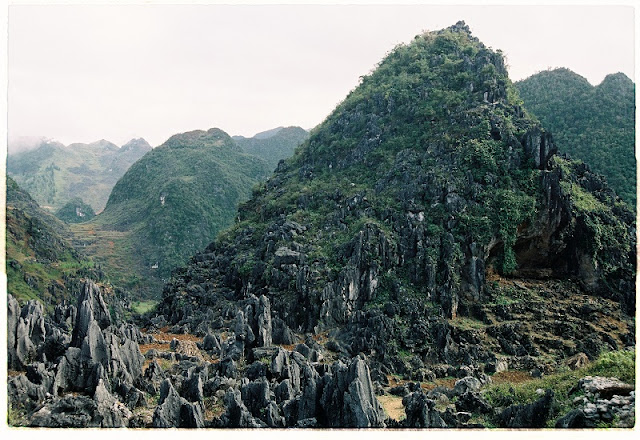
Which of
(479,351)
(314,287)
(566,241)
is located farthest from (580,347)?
(314,287)

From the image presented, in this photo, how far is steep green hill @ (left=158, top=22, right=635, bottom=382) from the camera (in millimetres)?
22188

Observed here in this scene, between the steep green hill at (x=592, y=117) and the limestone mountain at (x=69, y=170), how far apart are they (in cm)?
8291

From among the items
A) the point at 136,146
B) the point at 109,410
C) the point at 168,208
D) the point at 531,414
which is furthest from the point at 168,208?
the point at 136,146

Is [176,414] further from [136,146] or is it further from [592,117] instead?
[136,146]

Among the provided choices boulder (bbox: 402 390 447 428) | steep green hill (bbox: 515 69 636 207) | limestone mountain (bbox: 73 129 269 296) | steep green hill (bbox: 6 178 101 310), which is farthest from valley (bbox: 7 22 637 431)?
limestone mountain (bbox: 73 129 269 296)

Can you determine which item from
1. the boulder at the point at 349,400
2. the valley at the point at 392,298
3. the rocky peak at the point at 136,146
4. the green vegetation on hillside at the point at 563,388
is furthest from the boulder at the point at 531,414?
the rocky peak at the point at 136,146

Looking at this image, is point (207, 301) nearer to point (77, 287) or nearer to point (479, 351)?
point (479, 351)

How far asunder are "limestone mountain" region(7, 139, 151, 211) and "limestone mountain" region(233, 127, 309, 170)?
31.8m

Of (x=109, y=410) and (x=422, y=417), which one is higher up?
(x=109, y=410)

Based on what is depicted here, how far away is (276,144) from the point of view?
114 m

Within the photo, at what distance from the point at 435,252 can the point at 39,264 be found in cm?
2988
